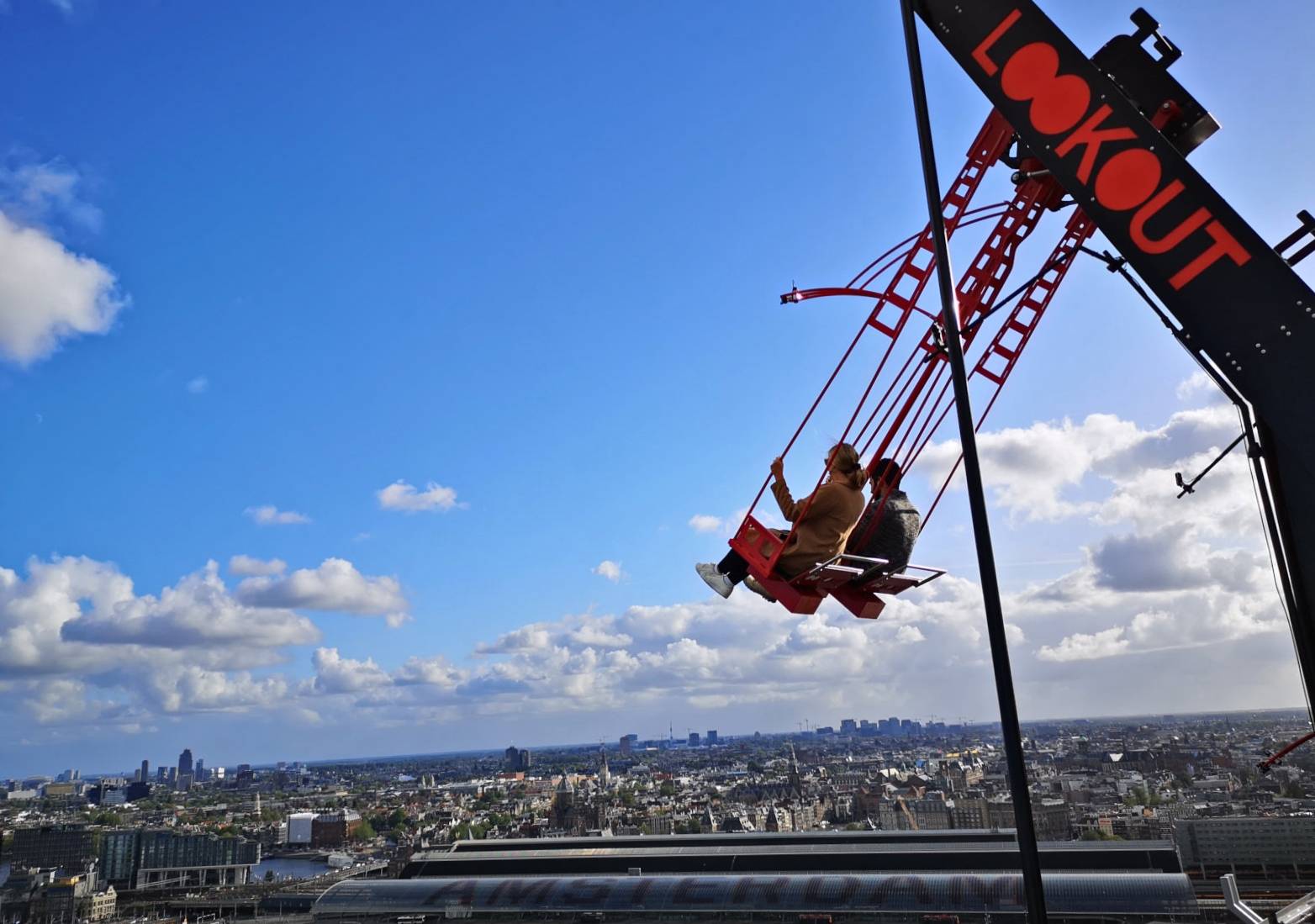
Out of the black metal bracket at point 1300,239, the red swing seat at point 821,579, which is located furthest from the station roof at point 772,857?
the black metal bracket at point 1300,239

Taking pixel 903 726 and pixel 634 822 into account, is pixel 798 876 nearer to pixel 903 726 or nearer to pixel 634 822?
pixel 634 822

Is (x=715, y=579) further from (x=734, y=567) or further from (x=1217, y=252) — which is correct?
(x=1217, y=252)

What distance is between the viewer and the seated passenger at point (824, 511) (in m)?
5.01

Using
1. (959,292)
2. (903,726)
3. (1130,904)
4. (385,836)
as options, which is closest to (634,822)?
(385,836)

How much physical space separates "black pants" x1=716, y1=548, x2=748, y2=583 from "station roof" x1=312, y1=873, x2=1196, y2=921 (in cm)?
2259

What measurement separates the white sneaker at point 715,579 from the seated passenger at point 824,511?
1.42 ft

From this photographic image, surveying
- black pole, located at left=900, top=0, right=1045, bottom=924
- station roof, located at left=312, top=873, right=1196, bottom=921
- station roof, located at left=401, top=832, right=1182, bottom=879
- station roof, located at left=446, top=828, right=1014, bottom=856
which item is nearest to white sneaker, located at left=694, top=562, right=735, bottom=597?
black pole, located at left=900, top=0, right=1045, bottom=924

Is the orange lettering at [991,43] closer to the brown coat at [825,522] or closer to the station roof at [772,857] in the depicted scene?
the brown coat at [825,522]

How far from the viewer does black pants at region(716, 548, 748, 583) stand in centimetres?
542

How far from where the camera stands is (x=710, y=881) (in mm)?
28094

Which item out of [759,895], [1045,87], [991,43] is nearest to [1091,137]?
[1045,87]

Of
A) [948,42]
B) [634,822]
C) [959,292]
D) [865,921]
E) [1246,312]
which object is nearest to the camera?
[1246,312]

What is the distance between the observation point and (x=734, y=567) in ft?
17.9

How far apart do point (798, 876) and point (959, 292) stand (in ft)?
89.0
